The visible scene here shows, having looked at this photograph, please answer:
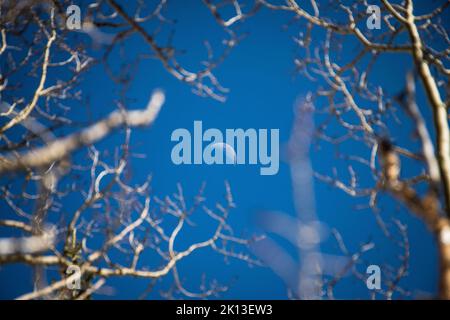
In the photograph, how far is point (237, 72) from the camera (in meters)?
161

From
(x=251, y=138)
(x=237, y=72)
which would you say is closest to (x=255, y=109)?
(x=237, y=72)

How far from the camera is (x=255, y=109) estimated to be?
128m

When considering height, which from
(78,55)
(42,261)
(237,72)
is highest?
(237,72)

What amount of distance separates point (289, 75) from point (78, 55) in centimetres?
302

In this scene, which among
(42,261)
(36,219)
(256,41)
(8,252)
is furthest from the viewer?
(256,41)

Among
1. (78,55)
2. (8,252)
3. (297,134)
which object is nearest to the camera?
(297,134)

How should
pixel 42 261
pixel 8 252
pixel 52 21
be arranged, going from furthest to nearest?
pixel 52 21, pixel 42 261, pixel 8 252

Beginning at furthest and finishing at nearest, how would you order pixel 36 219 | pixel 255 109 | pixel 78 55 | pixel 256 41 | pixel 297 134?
pixel 256 41
pixel 255 109
pixel 78 55
pixel 36 219
pixel 297 134

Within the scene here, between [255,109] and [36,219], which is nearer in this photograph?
[36,219]

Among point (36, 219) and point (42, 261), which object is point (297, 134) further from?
point (36, 219)
